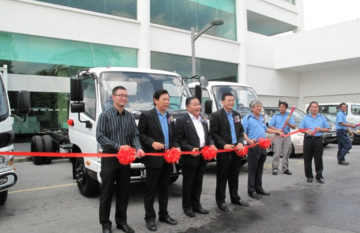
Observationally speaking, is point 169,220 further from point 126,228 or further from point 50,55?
point 50,55

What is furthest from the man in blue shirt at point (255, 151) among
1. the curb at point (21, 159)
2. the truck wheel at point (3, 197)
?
the curb at point (21, 159)

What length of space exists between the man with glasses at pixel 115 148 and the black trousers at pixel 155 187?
317 millimetres

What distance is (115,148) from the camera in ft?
13.7

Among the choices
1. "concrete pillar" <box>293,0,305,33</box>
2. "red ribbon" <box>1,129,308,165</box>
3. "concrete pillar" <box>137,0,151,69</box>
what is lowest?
"red ribbon" <box>1,129,308,165</box>

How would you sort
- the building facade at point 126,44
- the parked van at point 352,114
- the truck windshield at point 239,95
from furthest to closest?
the parked van at point 352,114 < the building facade at point 126,44 < the truck windshield at point 239,95

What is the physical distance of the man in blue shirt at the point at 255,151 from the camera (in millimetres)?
6090

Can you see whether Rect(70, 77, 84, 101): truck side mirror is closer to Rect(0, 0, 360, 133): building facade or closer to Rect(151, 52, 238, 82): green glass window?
Rect(0, 0, 360, 133): building facade

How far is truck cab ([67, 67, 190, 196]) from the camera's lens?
5.47 m

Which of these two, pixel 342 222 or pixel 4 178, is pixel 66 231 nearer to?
pixel 4 178

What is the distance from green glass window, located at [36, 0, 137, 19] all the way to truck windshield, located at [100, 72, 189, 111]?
32.6 ft

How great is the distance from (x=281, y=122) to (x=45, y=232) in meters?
6.12

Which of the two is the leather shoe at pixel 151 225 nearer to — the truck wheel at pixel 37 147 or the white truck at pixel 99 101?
the white truck at pixel 99 101

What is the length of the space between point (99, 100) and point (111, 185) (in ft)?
6.80

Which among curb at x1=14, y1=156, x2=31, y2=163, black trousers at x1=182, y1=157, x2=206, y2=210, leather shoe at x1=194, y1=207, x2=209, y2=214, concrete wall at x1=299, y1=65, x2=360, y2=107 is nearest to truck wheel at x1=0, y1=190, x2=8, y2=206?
black trousers at x1=182, y1=157, x2=206, y2=210
